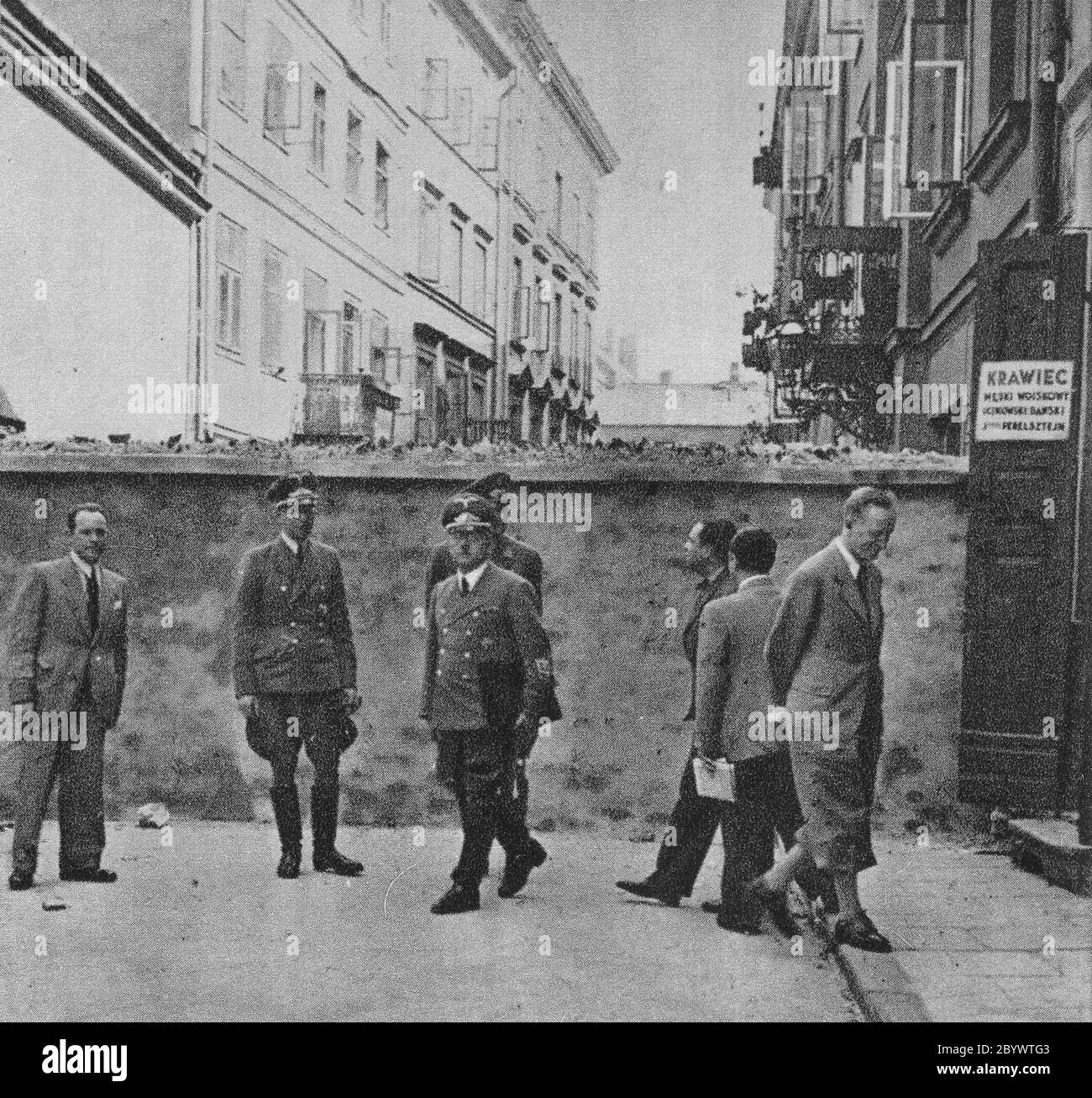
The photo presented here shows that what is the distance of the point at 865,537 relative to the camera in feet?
18.8

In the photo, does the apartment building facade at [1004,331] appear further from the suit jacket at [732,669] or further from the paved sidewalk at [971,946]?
the suit jacket at [732,669]

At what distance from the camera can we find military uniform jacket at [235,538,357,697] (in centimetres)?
714

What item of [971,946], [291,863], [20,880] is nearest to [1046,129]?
[971,946]

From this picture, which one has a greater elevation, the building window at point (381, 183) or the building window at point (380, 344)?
the building window at point (381, 183)

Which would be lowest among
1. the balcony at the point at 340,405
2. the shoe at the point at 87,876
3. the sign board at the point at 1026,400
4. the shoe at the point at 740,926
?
the shoe at the point at 87,876

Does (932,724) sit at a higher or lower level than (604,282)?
lower

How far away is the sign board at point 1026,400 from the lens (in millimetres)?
7363

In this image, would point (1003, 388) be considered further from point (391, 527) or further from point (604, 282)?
point (391, 527)

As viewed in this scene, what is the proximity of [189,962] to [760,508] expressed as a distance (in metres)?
A: 3.81

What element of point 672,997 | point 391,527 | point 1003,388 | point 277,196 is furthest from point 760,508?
point 277,196

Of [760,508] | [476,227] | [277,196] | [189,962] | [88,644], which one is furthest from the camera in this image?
[277,196]

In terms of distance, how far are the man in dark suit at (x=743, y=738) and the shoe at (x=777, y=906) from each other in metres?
0.10

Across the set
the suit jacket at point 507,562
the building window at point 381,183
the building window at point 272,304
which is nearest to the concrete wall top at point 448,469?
the suit jacket at point 507,562

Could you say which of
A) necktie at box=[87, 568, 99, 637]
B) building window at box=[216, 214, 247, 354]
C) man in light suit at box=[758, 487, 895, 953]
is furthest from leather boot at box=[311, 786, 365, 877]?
building window at box=[216, 214, 247, 354]
